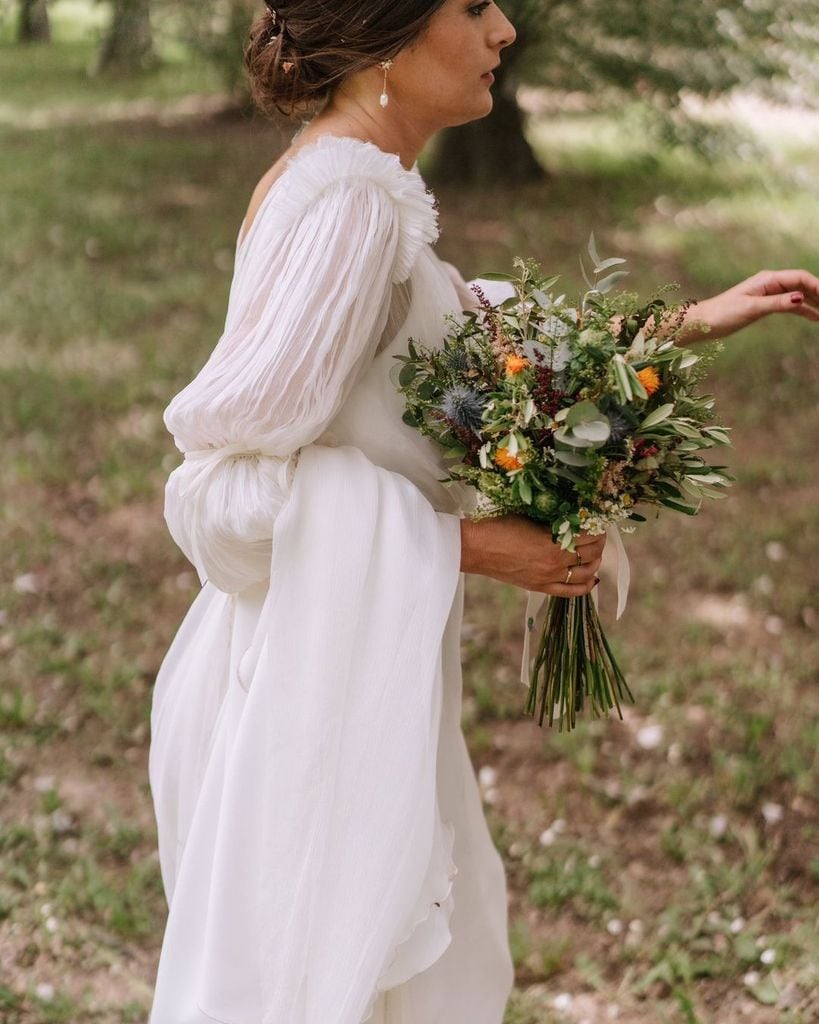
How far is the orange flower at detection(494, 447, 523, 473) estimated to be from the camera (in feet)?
5.97

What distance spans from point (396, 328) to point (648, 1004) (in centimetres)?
181

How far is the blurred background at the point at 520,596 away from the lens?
3.09m

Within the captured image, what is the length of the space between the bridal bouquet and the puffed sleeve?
0.16 metres

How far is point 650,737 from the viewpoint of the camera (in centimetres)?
377

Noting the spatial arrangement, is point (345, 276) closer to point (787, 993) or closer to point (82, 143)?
point (787, 993)

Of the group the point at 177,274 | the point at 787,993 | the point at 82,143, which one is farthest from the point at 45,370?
the point at 82,143

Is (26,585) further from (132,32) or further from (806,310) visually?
(132,32)

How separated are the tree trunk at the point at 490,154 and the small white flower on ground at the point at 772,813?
23.7 ft

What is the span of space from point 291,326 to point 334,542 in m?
0.33

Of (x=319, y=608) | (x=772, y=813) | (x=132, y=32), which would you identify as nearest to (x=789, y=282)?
(x=319, y=608)

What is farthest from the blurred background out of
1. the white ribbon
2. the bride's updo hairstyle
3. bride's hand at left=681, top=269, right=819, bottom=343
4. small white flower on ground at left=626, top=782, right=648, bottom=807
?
the white ribbon

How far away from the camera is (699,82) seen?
772 centimetres

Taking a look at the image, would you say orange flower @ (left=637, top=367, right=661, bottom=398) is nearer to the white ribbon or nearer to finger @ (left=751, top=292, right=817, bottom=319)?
the white ribbon

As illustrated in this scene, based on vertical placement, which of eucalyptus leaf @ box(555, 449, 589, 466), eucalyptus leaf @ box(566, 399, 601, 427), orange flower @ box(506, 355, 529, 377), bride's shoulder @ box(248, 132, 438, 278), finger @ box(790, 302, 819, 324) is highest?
bride's shoulder @ box(248, 132, 438, 278)
